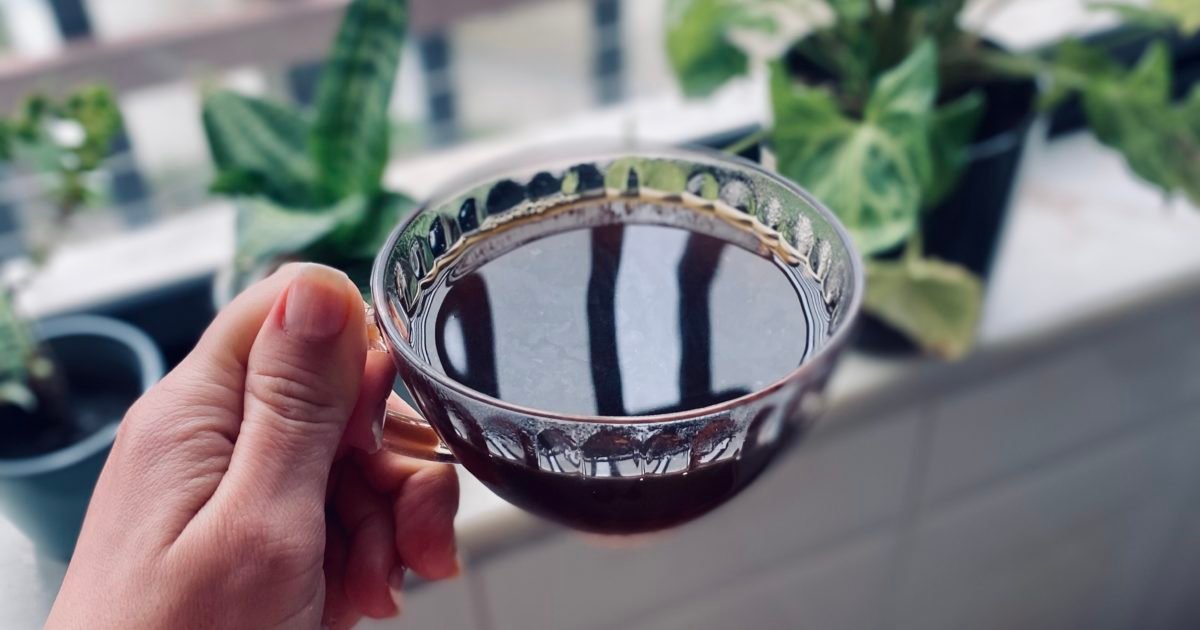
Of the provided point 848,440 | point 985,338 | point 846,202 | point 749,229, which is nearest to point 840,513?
point 848,440

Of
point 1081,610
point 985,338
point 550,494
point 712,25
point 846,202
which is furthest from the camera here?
point 1081,610

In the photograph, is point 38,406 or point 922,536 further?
point 922,536

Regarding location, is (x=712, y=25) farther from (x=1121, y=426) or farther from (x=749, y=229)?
(x=1121, y=426)

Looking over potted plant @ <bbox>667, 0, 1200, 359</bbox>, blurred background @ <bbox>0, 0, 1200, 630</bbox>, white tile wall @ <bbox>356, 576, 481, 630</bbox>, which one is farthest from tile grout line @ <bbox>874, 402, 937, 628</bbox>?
white tile wall @ <bbox>356, 576, 481, 630</bbox>

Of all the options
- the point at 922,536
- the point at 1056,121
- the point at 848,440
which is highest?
the point at 1056,121

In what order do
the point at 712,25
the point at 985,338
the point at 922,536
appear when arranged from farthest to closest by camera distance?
the point at 922,536 → the point at 985,338 → the point at 712,25

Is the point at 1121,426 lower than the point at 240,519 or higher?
lower

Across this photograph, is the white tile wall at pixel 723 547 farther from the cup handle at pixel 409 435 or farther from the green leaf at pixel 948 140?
the cup handle at pixel 409 435
